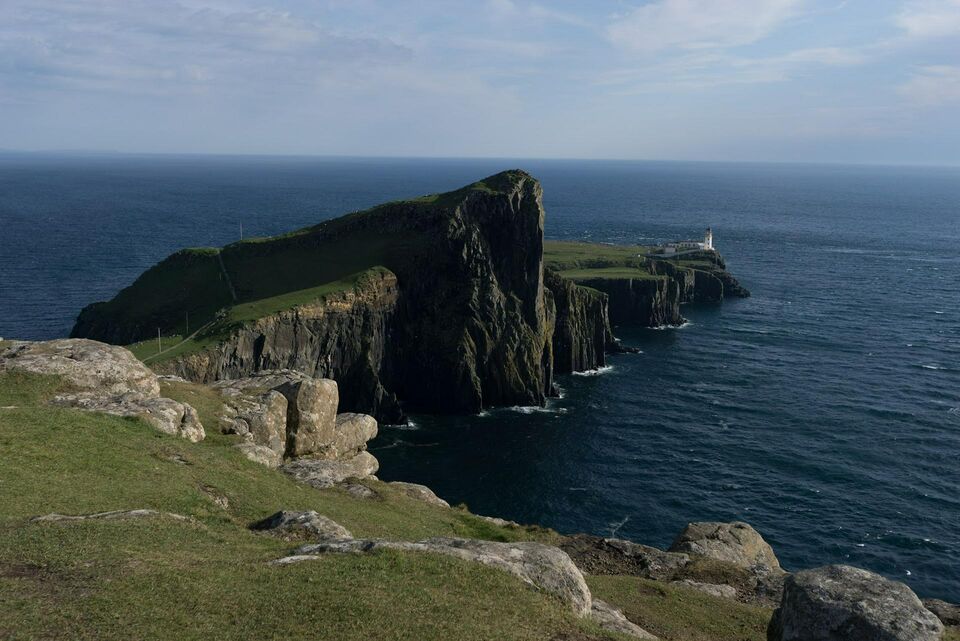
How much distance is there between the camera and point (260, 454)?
38.5 meters

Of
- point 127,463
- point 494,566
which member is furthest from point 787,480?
point 127,463

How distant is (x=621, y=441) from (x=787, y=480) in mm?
17389

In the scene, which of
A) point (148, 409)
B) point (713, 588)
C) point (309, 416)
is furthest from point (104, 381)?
point (713, 588)

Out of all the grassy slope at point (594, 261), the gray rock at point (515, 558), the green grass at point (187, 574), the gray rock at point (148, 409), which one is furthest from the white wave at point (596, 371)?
the gray rock at point (515, 558)

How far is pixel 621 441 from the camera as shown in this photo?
78.7 m

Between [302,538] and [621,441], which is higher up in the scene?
[302,538]

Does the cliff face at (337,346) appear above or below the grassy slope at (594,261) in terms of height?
below

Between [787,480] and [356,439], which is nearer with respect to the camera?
[356,439]

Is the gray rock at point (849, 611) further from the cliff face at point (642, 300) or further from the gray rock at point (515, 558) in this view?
the cliff face at point (642, 300)

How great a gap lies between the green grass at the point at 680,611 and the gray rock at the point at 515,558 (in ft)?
14.7

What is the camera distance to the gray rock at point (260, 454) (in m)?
37.8

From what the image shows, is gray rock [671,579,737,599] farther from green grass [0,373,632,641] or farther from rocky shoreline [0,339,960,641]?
green grass [0,373,632,641]

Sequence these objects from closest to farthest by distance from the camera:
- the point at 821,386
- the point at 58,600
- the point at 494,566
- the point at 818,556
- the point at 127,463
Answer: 1. the point at 58,600
2. the point at 494,566
3. the point at 127,463
4. the point at 818,556
5. the point at 821,386

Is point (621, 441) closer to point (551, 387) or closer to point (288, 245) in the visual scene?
point (551, 387)
